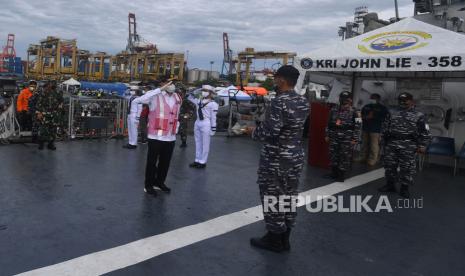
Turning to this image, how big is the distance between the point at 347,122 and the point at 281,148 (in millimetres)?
3675

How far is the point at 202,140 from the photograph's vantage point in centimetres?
820

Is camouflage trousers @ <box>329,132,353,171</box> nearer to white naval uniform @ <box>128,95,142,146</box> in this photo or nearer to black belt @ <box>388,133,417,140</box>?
black belt @ <box>388,133,417,140</box>

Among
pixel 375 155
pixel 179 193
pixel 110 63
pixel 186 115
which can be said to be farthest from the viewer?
pixel 110 63

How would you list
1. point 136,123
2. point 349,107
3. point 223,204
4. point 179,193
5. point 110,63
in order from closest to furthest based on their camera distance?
point 223,204 → point 179,193 → point 349,107 → point 136,123 → point 110,63

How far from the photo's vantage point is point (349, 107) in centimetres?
732

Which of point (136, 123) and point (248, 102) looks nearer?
point (136, 123)

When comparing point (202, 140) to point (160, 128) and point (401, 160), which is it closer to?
point (160, 128)

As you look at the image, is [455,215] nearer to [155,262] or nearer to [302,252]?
[302,252]

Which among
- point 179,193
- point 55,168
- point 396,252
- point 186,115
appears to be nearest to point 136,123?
point 186,115

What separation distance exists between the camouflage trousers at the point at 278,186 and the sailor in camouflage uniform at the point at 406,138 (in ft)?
10.8

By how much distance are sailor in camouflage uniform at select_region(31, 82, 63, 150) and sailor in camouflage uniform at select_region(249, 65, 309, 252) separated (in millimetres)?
6837

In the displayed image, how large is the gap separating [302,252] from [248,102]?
1901cm

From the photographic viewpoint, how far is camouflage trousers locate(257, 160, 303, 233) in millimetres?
3955

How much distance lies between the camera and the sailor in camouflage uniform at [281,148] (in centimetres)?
385
